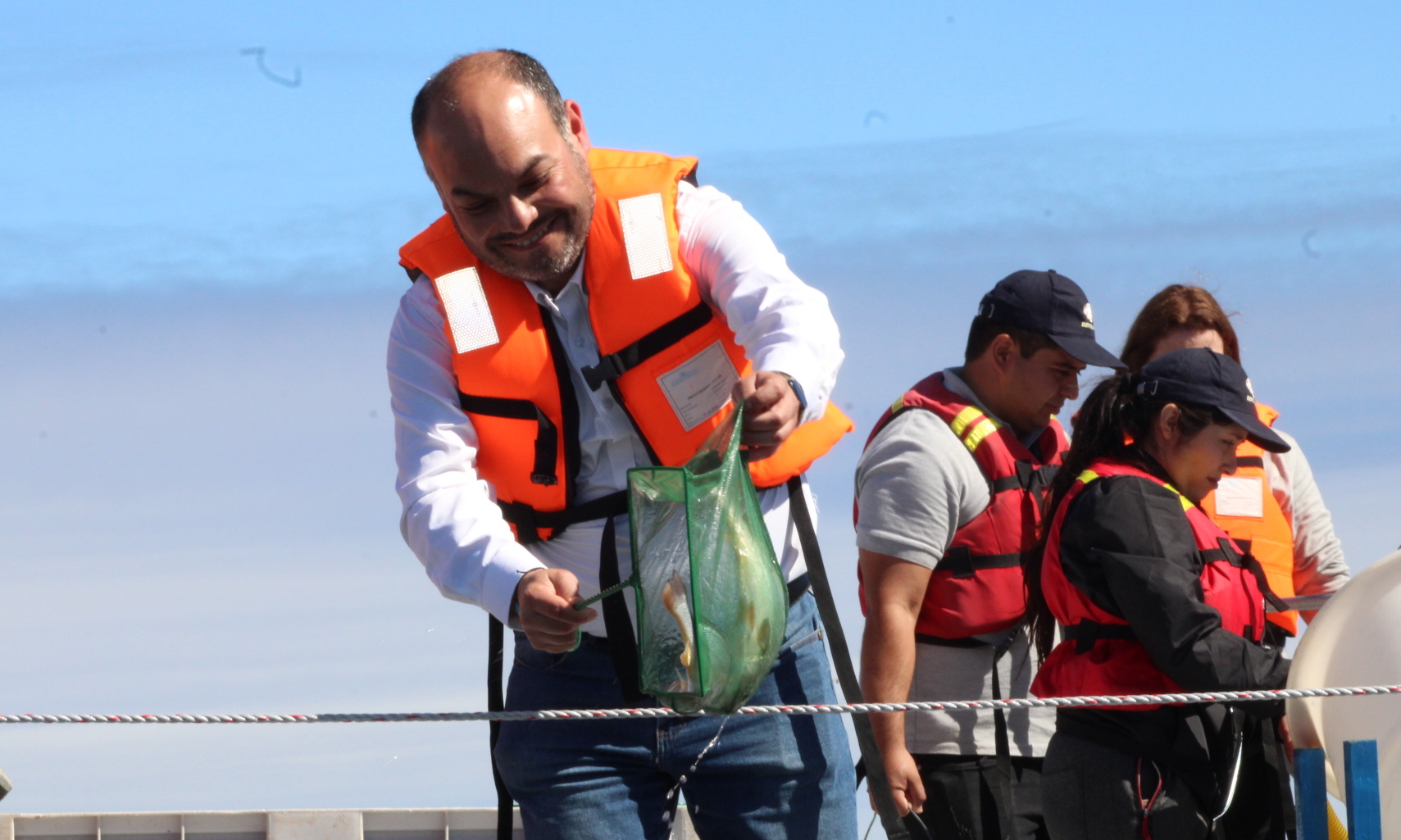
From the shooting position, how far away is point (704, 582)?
82.9 inches

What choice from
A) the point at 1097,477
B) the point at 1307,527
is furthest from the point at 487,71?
the point at 1307,527

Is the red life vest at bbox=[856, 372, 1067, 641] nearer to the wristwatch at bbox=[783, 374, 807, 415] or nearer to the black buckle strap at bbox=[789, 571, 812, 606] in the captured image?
the black buckle strap at bbox=[789, 571, 812, 606]

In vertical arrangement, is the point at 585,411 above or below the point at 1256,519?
above

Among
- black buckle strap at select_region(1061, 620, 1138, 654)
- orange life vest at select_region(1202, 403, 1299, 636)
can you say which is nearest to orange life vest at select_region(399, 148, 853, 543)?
black buckle strap at select_region(1061, 620, 1138, 654)

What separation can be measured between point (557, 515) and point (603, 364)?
0.27m

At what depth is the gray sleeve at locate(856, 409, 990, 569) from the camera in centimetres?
353

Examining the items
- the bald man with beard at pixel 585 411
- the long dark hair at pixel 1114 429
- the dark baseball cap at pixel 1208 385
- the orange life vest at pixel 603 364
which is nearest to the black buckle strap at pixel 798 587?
the bald man with beard at pixel 585 411

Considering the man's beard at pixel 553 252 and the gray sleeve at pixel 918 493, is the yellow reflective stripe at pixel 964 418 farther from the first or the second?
the man's beard at pixel 553 252

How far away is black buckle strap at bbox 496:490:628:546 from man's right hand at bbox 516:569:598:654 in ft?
0.93

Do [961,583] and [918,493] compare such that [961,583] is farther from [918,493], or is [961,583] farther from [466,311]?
[466,311]

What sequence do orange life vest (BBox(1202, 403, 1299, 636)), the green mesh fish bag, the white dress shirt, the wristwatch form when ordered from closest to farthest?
the green mesh fish bag
the wristwatch
the white dress shirt
orange life vest (BBox(1202, 403, 1299, 636))

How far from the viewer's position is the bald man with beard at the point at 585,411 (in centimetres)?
238

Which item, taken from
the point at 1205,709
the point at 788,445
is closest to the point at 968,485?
the point at 1205,709

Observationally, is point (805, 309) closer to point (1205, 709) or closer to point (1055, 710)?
point (1205, 709)
